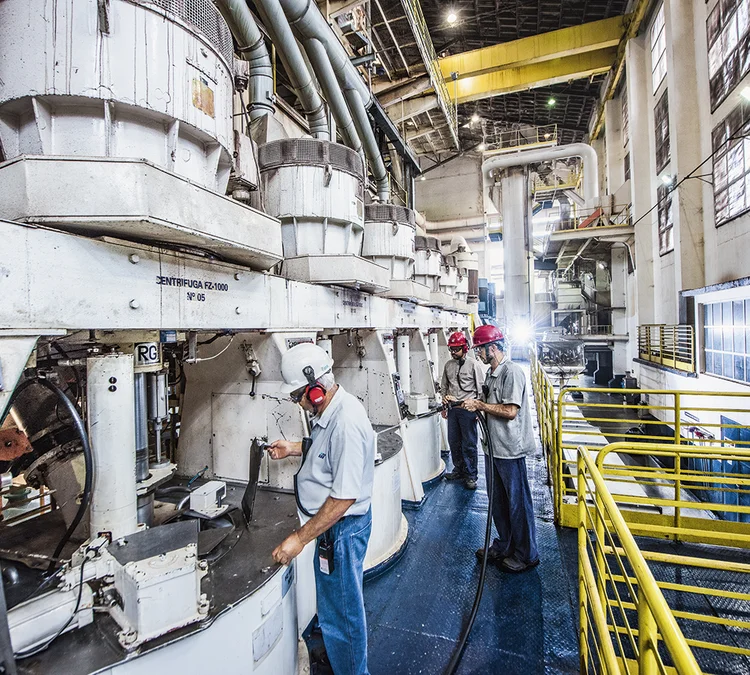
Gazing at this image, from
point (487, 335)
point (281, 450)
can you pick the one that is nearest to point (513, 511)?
point (487, 335)

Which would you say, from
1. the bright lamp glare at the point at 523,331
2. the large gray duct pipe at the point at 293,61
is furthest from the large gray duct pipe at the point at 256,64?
the bright lamp glare at the point at 523,331

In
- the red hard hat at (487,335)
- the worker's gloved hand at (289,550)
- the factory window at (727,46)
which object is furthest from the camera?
the factory window at (727,46)

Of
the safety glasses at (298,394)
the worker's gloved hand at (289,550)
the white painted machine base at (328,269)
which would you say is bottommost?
the worker's gloved hand at (289,550)

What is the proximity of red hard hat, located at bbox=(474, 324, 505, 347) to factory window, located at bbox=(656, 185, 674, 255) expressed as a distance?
9275mm

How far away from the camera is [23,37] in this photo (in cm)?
151

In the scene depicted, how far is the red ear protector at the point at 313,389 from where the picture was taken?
1.94m

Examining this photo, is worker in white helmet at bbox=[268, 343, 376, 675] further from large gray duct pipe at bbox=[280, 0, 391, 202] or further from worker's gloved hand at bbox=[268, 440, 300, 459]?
large gray duct pipe at bbox=[280, 0, 391, 202]

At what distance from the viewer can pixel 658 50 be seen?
10.7 metres

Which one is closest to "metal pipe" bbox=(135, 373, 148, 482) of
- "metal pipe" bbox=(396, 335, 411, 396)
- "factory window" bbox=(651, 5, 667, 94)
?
"metal pipe" bbox=(396, 335, 411, 396)

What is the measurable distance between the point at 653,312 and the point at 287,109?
12094mm

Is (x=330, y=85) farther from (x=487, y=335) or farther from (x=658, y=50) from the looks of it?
(x=658, y=50)

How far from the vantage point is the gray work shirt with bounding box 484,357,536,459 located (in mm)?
3104

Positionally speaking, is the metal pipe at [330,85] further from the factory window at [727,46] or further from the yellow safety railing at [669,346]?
the yellow safety railing at [669,346]

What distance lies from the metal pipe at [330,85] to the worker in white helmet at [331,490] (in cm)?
402
